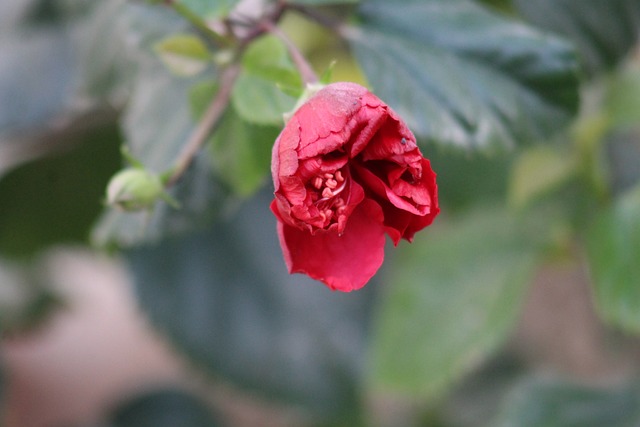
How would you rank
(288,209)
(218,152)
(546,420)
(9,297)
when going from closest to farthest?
1. (288,209)
2. (218,152)
3. (546,420)
4. (9,297)

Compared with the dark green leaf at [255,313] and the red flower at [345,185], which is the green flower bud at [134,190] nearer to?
the red flower at [345,185]

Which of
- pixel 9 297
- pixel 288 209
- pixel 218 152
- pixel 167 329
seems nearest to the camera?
pixel 288 209

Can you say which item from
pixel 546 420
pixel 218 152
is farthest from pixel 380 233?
pixel 546 420

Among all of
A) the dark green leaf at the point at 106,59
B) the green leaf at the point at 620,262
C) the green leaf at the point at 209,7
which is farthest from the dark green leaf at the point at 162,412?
the green leaf at the point at 209,7

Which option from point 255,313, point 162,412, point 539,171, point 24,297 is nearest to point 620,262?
point 539,171

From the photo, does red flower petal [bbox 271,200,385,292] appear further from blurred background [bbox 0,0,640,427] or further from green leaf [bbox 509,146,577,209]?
green leaf [bbox 509,146,577,209]

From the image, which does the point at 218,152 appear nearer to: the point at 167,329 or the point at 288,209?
the point at 288,209
